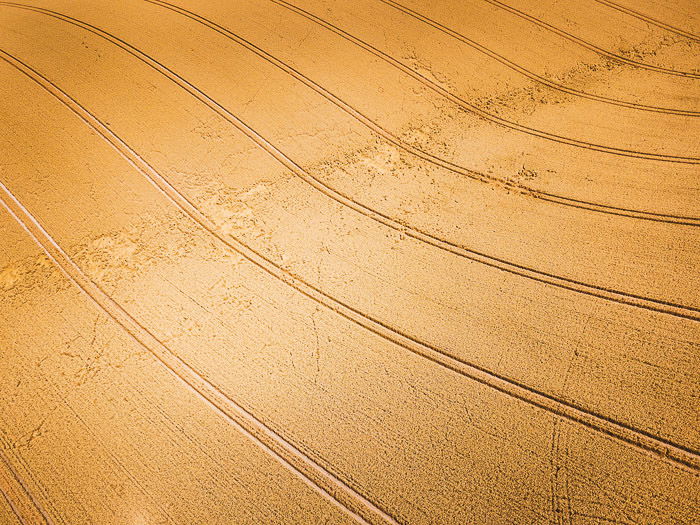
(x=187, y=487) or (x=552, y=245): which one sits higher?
(x=552, y=245)

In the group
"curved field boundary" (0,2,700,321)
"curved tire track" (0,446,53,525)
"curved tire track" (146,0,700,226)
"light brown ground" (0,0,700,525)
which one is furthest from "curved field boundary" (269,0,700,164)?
"curved tire track" (0,446,53,525)

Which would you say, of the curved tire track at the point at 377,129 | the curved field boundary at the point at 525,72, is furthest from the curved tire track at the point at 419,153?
the curved field boundary at the point at 525,72

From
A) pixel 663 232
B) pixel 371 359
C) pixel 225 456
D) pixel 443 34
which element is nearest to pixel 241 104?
pixel 443 34

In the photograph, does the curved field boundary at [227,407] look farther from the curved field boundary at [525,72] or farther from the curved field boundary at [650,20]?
the curved field boundary at [650,20]

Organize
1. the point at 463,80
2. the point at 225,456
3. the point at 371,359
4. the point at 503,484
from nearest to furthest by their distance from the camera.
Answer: the point at 503,484 < the point at 225,456 < the point at 371,359 < the point at 463,80

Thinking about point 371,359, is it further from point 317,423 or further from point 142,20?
point 142,20

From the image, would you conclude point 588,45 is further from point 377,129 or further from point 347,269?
point 347,269
